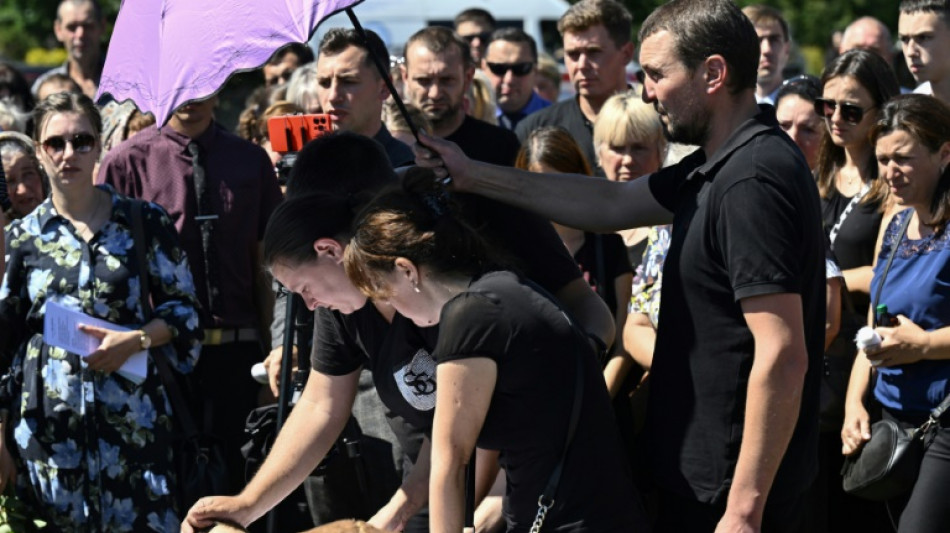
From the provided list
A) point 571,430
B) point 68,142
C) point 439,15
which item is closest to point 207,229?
point 68,142

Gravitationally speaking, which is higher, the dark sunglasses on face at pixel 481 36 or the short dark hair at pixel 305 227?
the short dark hair at pixel 305 227

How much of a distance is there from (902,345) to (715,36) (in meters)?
1.67

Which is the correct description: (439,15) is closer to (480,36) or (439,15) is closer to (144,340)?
(480,36)

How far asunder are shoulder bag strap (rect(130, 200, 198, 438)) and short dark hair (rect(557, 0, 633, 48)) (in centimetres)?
271

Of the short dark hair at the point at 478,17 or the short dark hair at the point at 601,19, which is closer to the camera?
the short dark hair at the point at 601,19

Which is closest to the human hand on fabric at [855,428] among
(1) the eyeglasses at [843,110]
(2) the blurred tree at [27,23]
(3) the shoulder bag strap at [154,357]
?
(1) the eyeglasses at [843,110]

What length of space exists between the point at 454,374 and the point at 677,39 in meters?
0.98

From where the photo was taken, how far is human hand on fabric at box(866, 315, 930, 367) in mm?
4336

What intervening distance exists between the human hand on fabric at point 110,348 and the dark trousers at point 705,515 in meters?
2.38

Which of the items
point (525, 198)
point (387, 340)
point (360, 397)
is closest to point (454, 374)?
point (387, 340)

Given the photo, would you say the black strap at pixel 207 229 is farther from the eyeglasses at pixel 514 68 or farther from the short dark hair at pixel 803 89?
the eyeglasses at pixel 514 68

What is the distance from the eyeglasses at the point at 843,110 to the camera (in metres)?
5.38

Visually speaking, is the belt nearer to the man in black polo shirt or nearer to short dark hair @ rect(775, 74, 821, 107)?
short dark hair @ rect(775, 74, 821, 107)

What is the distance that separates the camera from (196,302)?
17.1 feet
